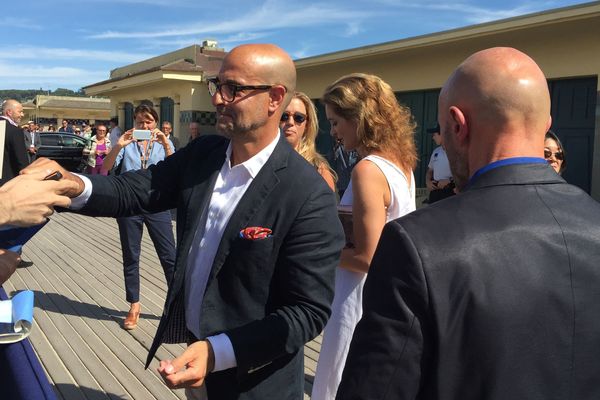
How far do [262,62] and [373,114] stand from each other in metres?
0.83

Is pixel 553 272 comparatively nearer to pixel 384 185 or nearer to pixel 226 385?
pixel 226 385

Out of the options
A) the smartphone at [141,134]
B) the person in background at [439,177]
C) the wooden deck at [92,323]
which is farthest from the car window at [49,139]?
the smartphone at [141,134]

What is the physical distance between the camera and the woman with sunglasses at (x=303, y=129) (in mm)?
3752

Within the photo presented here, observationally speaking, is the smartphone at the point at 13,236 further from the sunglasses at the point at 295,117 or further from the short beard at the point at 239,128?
the sunglasses at the point at 295,117

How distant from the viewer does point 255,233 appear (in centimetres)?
188

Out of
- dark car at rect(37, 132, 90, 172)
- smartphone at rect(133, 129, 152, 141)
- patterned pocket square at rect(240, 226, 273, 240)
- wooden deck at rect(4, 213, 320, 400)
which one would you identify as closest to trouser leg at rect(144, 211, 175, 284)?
wooden deck at rect(4, 213, 320, 400)

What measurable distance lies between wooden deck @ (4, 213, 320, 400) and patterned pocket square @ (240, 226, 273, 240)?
2.36 meters

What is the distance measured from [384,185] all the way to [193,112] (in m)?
16.2

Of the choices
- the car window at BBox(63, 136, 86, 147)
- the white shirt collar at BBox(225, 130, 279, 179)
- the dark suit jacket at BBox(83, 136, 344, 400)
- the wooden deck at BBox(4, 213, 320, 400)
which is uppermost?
the white shirt collar at BBox(225, 130, 279, 179)

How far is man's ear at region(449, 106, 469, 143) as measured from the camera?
1285 millimetres

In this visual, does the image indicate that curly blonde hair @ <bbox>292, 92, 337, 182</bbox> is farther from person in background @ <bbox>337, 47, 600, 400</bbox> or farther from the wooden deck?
person in background @ <bbox>337, 47, 600, 400</bbox>

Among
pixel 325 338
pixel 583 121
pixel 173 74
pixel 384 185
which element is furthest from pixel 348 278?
pixel 173 74

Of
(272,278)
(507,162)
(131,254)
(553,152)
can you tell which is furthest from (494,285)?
(131,254)

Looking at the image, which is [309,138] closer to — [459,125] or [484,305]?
[459,125]
